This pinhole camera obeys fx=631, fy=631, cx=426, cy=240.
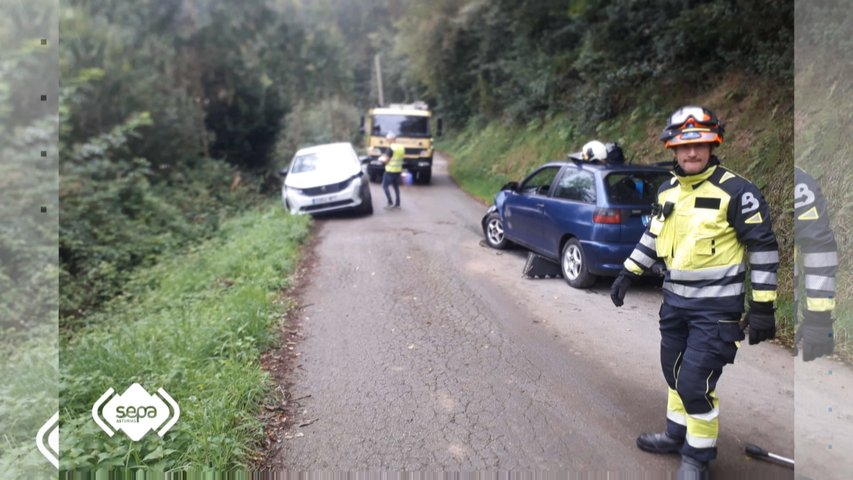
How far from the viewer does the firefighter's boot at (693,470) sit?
10.9 feet

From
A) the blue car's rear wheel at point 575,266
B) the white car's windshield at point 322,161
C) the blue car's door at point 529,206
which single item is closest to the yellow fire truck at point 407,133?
the white car's windshield at point 322,161

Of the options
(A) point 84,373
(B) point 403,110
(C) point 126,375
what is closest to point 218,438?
(C) point 126,375

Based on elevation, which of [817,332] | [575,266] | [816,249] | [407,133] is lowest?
[575,266]

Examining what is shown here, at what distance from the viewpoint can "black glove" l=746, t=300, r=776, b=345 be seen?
3131mm

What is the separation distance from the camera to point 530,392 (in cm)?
451

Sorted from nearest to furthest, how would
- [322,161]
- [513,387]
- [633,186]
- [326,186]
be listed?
[513,387], [633,186], [326,186], [322,161]

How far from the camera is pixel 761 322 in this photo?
10.3 ft

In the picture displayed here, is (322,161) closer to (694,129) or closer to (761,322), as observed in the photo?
(694,129)

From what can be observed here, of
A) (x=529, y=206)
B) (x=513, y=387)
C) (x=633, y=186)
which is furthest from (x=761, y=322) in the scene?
(x=529, y=206)

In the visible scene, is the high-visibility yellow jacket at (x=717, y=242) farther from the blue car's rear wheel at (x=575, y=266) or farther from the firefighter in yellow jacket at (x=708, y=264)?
the blue car's rear wheel at (x=575, y=266)

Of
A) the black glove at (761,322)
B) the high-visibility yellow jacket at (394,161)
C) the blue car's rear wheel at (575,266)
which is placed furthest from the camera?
the high-visibility yellow jacket at (394,161)

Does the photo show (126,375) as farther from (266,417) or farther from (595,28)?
(595,28)

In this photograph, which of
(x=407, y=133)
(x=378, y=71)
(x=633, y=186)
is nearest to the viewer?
(x=633, y=186)

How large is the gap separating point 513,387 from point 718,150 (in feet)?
21.6
